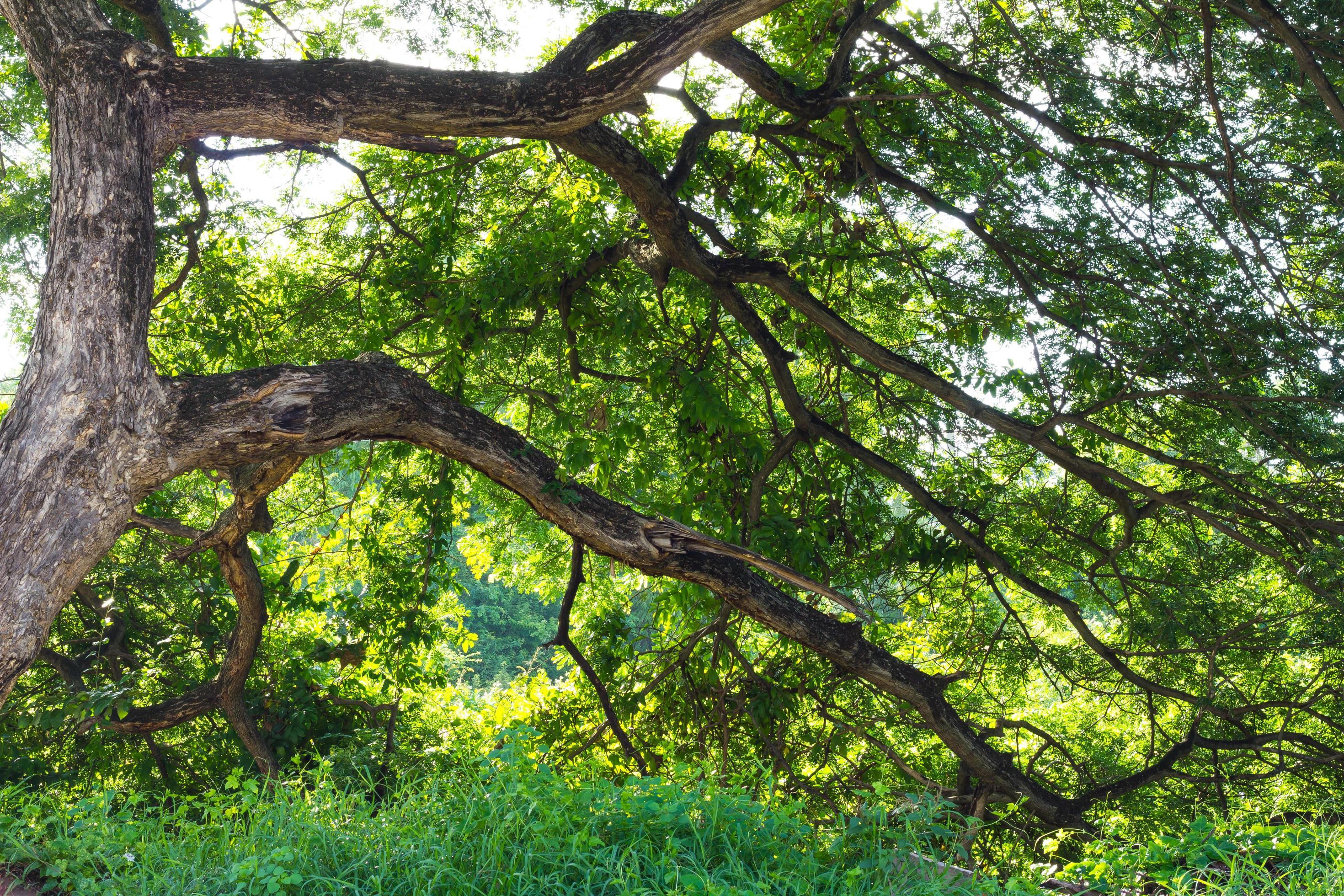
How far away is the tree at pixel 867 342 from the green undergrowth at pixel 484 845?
0.85 meters

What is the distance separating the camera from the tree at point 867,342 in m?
3.53

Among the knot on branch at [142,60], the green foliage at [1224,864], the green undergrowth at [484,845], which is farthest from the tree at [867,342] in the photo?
the green foliage at [1224,864]

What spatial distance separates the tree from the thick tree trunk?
0.01 metres

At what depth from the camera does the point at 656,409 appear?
7.83 metres

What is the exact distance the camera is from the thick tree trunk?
3074 millimetres

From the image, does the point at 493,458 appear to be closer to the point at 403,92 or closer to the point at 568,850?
the point at 403,92

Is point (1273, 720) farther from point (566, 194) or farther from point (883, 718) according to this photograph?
point (566, 194)

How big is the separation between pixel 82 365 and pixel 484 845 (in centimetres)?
202

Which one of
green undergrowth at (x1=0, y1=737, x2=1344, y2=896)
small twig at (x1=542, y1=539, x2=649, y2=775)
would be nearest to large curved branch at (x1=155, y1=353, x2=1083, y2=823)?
green undergrowth at (x1=0, y1=737, x2=1344, y2=896)

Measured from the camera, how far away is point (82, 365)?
3.28 m

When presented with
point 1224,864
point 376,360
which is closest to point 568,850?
point 376,360

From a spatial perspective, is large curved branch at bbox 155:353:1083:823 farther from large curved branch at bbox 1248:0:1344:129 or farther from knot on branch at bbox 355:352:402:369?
large curved branch at bbox 1248:0:1344:129

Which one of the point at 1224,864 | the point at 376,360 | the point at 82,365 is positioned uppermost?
the point at 376,360

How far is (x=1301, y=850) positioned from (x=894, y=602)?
330 cm
